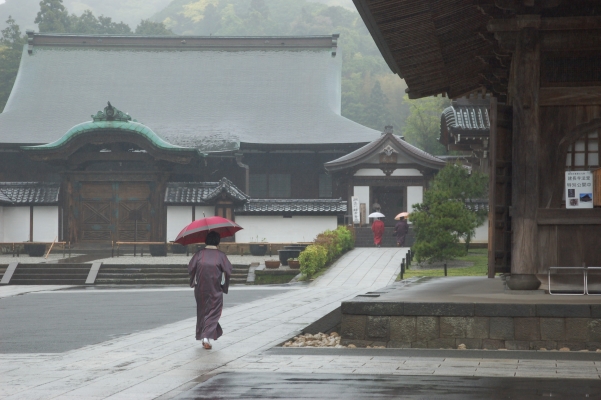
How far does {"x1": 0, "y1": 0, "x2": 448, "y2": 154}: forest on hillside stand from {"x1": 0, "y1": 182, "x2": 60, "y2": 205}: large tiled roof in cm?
2002

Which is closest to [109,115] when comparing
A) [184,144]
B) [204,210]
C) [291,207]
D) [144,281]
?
[204,210]

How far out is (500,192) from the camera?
38.3 ft

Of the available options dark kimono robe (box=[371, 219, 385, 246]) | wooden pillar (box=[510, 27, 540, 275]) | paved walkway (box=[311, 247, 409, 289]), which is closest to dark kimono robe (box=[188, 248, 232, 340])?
wooden pillar (box=[510, 27, 540, 275])

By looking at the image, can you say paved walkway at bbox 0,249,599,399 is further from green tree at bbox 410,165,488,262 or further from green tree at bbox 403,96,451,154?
green tree at bbox 403,96,451,154

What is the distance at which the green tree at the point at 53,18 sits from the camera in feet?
223

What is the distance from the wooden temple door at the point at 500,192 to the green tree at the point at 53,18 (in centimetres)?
6106

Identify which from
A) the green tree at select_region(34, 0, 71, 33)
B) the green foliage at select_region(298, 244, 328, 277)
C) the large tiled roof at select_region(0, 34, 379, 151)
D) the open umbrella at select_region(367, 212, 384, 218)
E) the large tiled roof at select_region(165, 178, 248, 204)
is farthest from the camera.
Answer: the green tree at select_region(34, 0, 71, 33)

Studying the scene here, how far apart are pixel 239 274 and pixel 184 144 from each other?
13187 mm

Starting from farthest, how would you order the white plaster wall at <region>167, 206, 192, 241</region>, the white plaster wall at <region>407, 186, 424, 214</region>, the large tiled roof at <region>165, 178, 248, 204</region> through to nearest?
the white plaster wall at <region>407, 186, 424, 214</region>, the white plaster wall at <region>167, 206, 192, 241</region>, the large tiled roof at <region>165, 178, 248, 204</region>

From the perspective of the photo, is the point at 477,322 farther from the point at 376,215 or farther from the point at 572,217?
the point at 376,215

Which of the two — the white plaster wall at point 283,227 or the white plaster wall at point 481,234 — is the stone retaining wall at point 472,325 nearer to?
the white plaster wall at point 481,234

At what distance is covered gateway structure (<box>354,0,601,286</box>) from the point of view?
10688mm

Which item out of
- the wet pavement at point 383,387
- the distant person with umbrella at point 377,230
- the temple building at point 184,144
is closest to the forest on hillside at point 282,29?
the temple building at point 184,144

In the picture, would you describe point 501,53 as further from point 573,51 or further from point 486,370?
point 486,370
